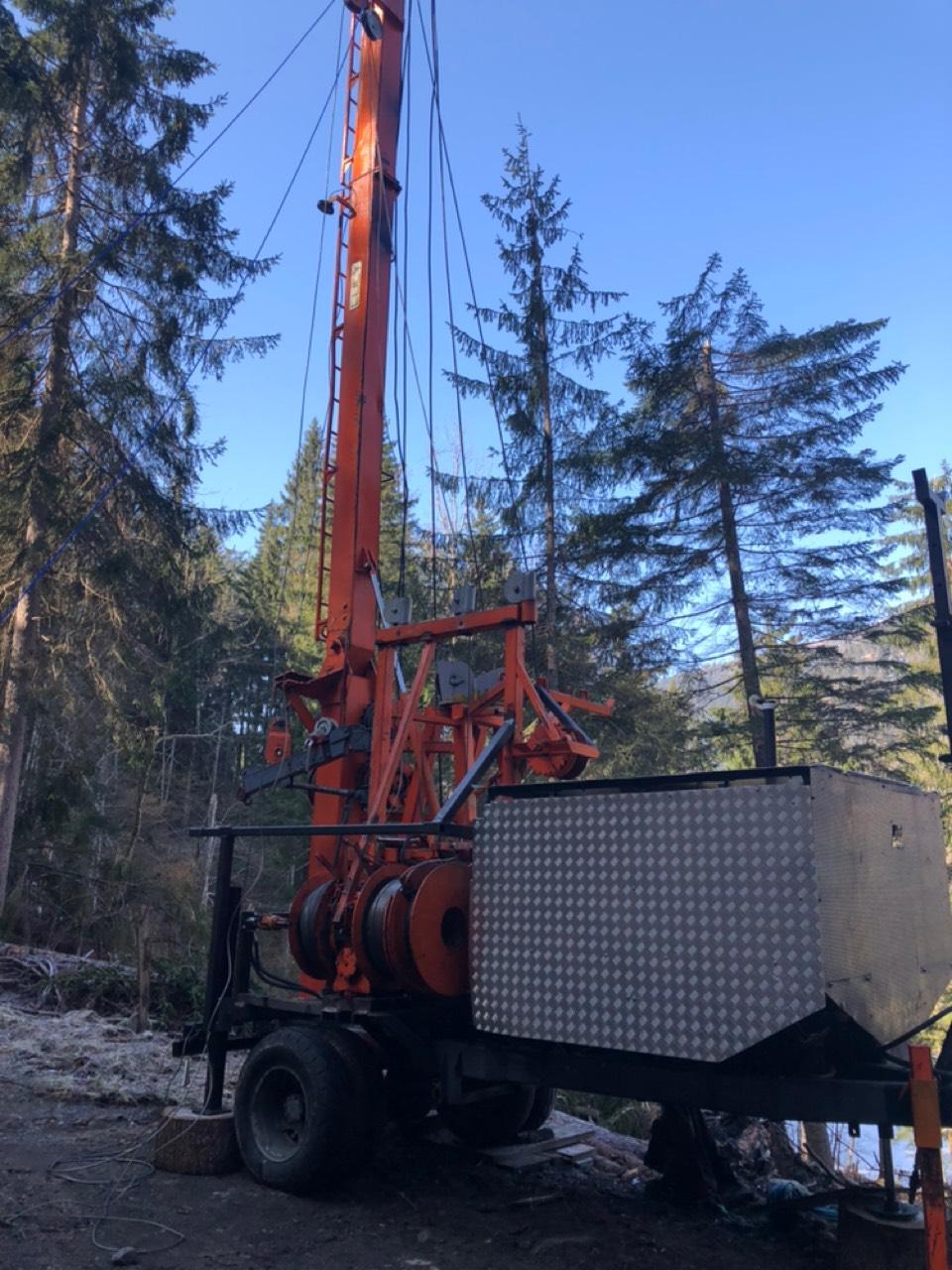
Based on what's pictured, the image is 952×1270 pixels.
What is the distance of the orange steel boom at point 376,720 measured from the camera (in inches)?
210

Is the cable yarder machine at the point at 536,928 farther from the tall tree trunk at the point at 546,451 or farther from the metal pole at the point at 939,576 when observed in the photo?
the tall tree trunk at the point at 546,451

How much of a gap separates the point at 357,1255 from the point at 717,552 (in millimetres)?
13186

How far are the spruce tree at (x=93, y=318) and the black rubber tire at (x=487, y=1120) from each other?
9.18m

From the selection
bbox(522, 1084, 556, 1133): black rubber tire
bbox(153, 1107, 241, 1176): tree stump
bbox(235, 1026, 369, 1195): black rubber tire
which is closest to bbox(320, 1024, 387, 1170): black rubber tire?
bbox(235, 1026, 369, 1195): black rubber tire

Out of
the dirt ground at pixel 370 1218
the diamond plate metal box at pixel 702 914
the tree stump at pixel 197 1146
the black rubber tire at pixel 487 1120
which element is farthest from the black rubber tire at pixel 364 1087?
the black rubber tire at pixel 487 1120

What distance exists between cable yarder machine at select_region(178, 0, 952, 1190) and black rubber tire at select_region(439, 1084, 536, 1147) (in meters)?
0.02

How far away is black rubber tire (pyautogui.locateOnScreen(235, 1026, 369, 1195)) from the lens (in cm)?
521

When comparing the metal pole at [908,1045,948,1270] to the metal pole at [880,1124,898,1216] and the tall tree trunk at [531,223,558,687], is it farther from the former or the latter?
the tall tree trunk at [531,223,558,687]

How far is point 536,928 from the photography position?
14.8 feet

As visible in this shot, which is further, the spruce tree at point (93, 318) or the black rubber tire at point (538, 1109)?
the spruce tree at point (93, 318)

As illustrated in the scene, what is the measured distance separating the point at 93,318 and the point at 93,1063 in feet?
37.0

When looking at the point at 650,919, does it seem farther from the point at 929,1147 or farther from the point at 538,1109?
the point at 538,1109

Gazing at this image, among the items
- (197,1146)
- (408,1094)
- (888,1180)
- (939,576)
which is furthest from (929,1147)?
(197,1146)

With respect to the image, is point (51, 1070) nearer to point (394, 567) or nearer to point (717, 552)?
point (717, 552)
